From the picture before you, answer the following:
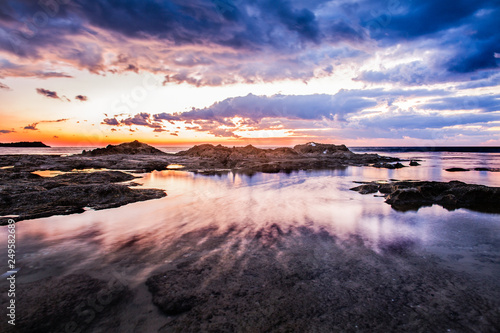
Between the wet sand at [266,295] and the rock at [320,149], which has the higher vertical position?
the rock at [320,149]

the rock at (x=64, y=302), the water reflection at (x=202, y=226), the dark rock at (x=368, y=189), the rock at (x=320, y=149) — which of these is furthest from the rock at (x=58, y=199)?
the rock at (x=320, y=149)

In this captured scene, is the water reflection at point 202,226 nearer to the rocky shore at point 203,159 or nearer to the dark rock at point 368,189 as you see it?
the dark rock at point 368,189

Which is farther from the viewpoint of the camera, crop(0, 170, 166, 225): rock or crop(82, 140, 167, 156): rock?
crop(82, 140, 167, 156): rock

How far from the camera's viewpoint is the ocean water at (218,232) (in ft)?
23.5

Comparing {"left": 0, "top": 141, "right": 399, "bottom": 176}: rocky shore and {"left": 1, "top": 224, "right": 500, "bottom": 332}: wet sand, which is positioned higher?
{"left": 0, "top": 141, "right": 399, "bottom": 176}: rocky shore

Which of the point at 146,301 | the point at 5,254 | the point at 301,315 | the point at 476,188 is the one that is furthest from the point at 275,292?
the point at 476,188

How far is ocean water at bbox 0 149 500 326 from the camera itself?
7.16 metres

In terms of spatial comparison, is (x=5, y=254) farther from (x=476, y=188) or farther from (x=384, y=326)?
(x=476, y=188)

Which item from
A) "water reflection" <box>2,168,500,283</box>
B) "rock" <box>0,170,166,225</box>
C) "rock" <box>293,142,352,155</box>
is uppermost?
"rock" <box>293,142,352,155</box>

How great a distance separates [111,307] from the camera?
5207 millimetres

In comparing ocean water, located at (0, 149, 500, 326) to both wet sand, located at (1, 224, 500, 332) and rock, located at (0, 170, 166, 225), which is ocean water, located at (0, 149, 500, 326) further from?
rock, located at (0, 170, 166, 225)

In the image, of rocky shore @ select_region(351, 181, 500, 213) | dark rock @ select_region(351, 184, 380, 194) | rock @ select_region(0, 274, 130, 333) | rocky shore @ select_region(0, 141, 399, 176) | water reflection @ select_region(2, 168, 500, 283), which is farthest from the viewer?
rocky shore @ select_region(0, 141, 399, 176)

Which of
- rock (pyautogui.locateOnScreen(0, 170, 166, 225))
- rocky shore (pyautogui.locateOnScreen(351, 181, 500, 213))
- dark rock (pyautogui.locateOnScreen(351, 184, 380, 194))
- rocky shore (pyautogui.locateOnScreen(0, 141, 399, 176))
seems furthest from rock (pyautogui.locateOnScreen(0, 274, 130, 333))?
rocky shore (pyautogui.locateOnScreen(0, 141, 399, 176))

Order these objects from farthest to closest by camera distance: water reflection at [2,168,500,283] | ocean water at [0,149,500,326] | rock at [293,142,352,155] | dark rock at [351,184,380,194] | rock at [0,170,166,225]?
rock at [293,142,352,155], dark rock at [351,184,380,194], rock at [0,170,166,225], water reflection at [2,168,500,283], ocean water at [0,149,500,326]
